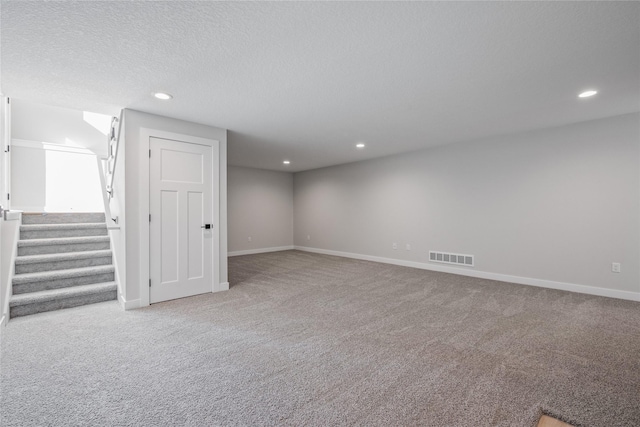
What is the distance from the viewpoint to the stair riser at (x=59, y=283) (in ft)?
11.1

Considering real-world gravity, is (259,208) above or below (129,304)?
above

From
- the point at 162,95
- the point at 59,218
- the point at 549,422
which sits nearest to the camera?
the point at 549,422

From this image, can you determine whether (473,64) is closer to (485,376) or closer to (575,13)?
(575,13)

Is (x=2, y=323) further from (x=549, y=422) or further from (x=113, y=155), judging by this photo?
(x=549, y=422)

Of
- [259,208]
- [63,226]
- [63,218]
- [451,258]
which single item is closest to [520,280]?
[451,258]

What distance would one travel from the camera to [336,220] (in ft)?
25.5

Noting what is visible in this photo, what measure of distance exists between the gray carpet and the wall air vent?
139 centimetres

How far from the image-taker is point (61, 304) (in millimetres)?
3447

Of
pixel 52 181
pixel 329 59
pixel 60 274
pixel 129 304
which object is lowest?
pixel 129 304

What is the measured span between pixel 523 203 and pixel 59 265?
6.90 m

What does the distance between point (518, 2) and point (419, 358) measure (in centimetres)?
255

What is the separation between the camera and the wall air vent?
532 cm

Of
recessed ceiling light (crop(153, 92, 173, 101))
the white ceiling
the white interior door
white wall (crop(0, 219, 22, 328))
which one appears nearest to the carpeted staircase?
white wall (crop(0, 219, 22, 328))

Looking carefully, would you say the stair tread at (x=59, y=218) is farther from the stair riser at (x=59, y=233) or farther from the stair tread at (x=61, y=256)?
the stair tread at (x=61, y=256)
